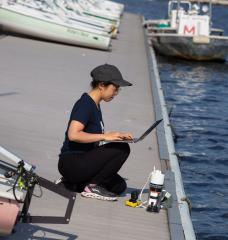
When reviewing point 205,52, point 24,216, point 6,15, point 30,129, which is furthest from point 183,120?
point 24,216

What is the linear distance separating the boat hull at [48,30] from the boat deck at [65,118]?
20cm

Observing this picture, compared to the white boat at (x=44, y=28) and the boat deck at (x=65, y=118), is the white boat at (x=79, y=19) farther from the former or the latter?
the white boat at (x=44, y=28)

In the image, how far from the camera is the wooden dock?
8.23 meters

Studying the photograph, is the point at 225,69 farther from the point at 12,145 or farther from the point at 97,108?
the point at 97,108

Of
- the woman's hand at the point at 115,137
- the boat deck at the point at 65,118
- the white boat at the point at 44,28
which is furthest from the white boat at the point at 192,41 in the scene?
the woman's hand at the point at 115,137

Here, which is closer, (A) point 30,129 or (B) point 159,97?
(A) point 30,129

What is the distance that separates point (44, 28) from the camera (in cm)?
2355

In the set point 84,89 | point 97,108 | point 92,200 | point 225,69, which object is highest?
point 225,69

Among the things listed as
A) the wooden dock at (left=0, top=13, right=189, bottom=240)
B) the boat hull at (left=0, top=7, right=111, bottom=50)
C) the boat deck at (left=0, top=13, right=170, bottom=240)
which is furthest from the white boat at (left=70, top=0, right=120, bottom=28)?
the boat hull at (left=0, top=7, right=111, bottom=50)

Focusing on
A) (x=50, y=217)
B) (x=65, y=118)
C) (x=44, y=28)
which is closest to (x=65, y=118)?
(x=65, y=118)

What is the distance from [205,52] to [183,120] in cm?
1038

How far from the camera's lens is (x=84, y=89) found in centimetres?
1670

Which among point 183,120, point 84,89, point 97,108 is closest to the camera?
point 97,108

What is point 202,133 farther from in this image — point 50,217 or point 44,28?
point 50,217
